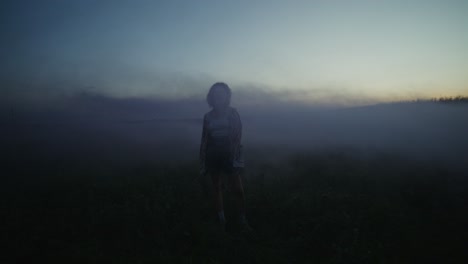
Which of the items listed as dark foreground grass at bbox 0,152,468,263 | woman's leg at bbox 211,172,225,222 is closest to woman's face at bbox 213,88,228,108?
woman's leg at bbox 211,172,225,222

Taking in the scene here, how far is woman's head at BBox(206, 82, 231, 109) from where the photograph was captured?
572 centimetres

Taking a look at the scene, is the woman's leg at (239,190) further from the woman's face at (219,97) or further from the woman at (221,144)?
the woman's face at (219,97)

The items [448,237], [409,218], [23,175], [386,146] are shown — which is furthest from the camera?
[386,146]

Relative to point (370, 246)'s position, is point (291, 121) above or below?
above

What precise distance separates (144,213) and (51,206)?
2.44 metres

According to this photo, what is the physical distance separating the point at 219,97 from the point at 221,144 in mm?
881

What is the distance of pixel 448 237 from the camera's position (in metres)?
4.68

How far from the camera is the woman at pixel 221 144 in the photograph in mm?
5633

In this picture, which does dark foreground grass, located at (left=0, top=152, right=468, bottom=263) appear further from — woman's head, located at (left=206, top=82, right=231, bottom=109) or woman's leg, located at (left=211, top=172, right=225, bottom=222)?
woman's head, located at (left=206, top=82, right=231, bottom=109)

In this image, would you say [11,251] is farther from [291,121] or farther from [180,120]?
[180,120]

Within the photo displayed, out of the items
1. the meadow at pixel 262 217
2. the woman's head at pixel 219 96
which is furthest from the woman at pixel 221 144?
the meadow at pixel 262 217

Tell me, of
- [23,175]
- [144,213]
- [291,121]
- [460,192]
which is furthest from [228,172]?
[291,121]

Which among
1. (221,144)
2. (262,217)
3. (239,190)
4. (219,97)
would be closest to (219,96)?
(219,97)

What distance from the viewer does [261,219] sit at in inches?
228
